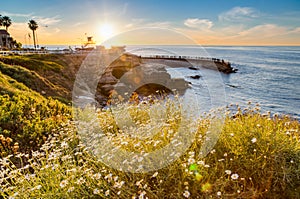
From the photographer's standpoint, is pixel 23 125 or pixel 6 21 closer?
pixel 23 125

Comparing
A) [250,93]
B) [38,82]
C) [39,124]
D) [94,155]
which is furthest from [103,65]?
[94,155]

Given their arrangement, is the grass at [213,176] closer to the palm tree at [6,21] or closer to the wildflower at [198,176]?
the wildflower at [198,176]

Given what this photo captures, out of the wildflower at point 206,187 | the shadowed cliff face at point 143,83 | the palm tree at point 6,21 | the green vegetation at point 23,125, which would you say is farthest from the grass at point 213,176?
the palm tree at point 6,21

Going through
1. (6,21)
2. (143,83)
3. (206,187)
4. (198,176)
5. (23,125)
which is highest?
(6,21)

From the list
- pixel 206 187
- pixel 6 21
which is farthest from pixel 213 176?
pixel 6 21

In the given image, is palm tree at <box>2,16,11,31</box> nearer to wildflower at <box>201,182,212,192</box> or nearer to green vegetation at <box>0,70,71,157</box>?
green vegetation at <box>0,70,71,157</box>

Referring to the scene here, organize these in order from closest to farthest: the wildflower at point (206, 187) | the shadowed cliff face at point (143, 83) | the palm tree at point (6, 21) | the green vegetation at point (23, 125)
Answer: the wildflower at point (206, 187) → the green vegetation at point (23, 125) → the shadowed cliff face at point (143, 83) → the palm tree at point (6, 21)

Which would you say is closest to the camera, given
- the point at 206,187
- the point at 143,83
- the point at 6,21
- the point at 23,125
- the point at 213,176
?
the point at 206,187

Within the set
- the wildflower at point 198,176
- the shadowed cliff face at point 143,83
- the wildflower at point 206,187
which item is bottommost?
the shadowed cliff face at point 143,83

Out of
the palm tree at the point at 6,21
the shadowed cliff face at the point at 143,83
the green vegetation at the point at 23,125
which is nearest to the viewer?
the green vegetation at the point at 23,125

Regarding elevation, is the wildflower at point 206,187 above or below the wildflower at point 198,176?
below

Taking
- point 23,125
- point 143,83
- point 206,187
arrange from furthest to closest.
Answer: point 143,83 < point 23,125 < point 206,187

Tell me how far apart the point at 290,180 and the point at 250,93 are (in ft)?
129

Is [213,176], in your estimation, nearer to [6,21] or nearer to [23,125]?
[23,125]
